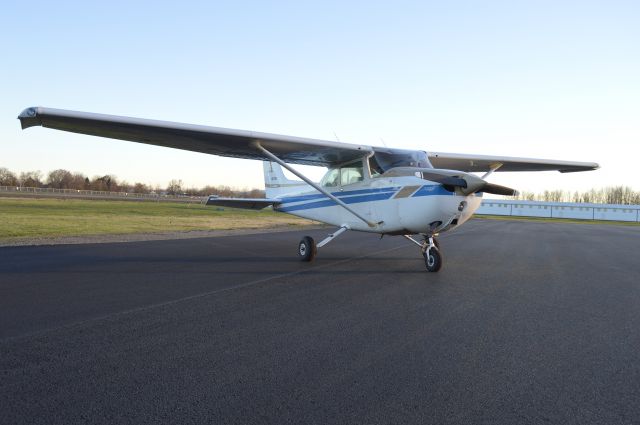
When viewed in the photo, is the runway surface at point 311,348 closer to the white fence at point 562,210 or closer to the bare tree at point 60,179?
the white fence at point 562,210

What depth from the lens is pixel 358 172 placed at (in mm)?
9945

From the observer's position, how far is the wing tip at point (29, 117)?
6.22 m

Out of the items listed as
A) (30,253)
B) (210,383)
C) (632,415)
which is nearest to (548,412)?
(632,415)

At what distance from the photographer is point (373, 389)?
283 cm

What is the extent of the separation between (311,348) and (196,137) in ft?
19.6

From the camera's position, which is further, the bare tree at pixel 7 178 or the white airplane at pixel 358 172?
the bare tree at pixel 7 178

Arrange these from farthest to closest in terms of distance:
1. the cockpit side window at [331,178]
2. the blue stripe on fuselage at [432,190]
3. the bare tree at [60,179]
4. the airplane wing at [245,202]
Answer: the bare tree at [60,179], the airplane wing at [245,202], the cockpit side window at [331,178], the blue stripe on fuselage at [432,190]

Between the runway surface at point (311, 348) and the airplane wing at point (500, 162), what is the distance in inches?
173

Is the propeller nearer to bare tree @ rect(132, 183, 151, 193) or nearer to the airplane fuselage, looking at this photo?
the airplane fuselage

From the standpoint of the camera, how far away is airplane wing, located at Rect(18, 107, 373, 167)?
6.67 meters

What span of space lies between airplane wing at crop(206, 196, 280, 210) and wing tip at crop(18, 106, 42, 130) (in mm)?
5928

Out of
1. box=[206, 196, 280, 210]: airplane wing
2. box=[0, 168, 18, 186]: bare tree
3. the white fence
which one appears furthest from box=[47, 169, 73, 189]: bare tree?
box=[206, 196, 280, 210]: airplane wing

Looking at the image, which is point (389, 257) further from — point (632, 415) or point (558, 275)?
point (632, 415)

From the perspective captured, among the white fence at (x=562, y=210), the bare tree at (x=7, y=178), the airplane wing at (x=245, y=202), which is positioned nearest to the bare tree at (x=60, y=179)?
the bare tree at (x=7, y=178)
